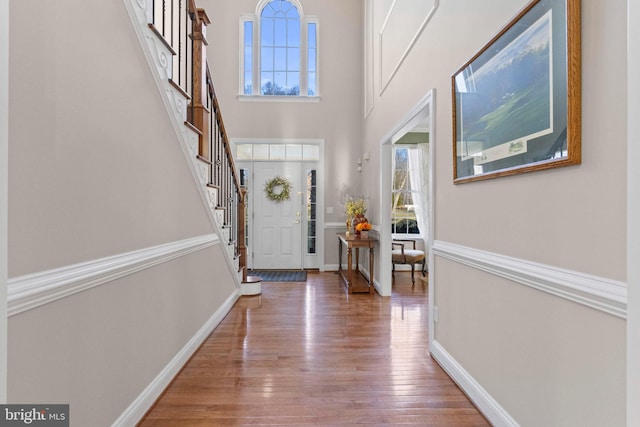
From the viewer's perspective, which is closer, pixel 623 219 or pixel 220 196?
pixel 623 219

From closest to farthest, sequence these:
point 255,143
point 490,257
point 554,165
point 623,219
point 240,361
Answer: point 623,219 → point 554,165 → point 490,257 → point 240,361 → point 255,143

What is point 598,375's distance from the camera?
118 centimetres

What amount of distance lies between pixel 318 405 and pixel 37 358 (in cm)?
139

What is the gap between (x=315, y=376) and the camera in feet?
7.66

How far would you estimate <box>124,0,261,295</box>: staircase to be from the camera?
1.99 meters

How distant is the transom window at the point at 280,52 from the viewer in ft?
21.1

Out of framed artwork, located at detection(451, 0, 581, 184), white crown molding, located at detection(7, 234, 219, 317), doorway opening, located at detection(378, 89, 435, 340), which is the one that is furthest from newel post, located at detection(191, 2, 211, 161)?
framed artwork, located at detection(451, 0, 581, 184)

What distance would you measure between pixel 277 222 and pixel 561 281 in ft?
18.0

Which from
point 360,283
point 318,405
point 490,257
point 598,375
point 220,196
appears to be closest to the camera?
point 598,375

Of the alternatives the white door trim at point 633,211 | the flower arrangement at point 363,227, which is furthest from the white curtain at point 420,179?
the white door trim at point 633,211

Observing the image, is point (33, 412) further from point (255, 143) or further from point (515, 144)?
point (255, 143)

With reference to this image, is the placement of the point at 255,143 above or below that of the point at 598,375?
above

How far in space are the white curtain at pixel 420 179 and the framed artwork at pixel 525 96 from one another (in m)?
A: 4.44

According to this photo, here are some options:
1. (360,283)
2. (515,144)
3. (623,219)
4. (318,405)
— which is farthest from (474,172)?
(360,283)
